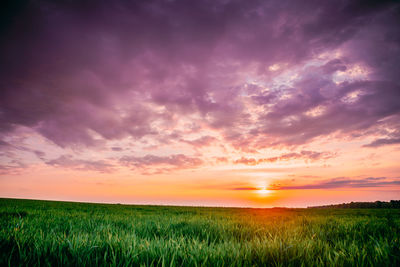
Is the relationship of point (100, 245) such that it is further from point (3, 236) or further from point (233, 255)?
point (233, 255)

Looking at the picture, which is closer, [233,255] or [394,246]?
[233,255]

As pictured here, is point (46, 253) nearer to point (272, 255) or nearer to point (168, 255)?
point (168, 255)

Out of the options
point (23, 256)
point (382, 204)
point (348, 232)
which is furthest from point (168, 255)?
point (382, 204)

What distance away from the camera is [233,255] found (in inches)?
82.3

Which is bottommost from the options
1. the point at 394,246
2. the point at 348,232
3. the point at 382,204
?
the point at 382,204

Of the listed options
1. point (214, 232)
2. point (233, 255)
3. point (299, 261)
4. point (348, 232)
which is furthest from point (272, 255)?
point (348, 232)

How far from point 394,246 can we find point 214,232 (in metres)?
2.53

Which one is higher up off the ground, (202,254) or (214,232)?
(202,254)

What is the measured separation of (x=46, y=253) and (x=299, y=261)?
2.49m

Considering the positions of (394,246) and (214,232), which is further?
(214,232)

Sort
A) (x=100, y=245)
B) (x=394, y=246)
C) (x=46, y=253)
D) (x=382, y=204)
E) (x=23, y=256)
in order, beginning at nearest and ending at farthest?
(x=23, y=256), (x=46, y=253), (x=100, y=245), (x=394, y=246), (x=382, y=204)

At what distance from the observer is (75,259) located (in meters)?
1.88

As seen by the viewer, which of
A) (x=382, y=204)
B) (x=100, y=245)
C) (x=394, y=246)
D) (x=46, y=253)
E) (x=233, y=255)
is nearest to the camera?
(x=46, y=253)

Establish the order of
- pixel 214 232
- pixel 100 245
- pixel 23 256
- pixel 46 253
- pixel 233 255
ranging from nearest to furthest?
1. pixel 23 256
2. pixel 46 253
3. pixel 233 255
4. pixel 100 245
5. pixel 214 232
